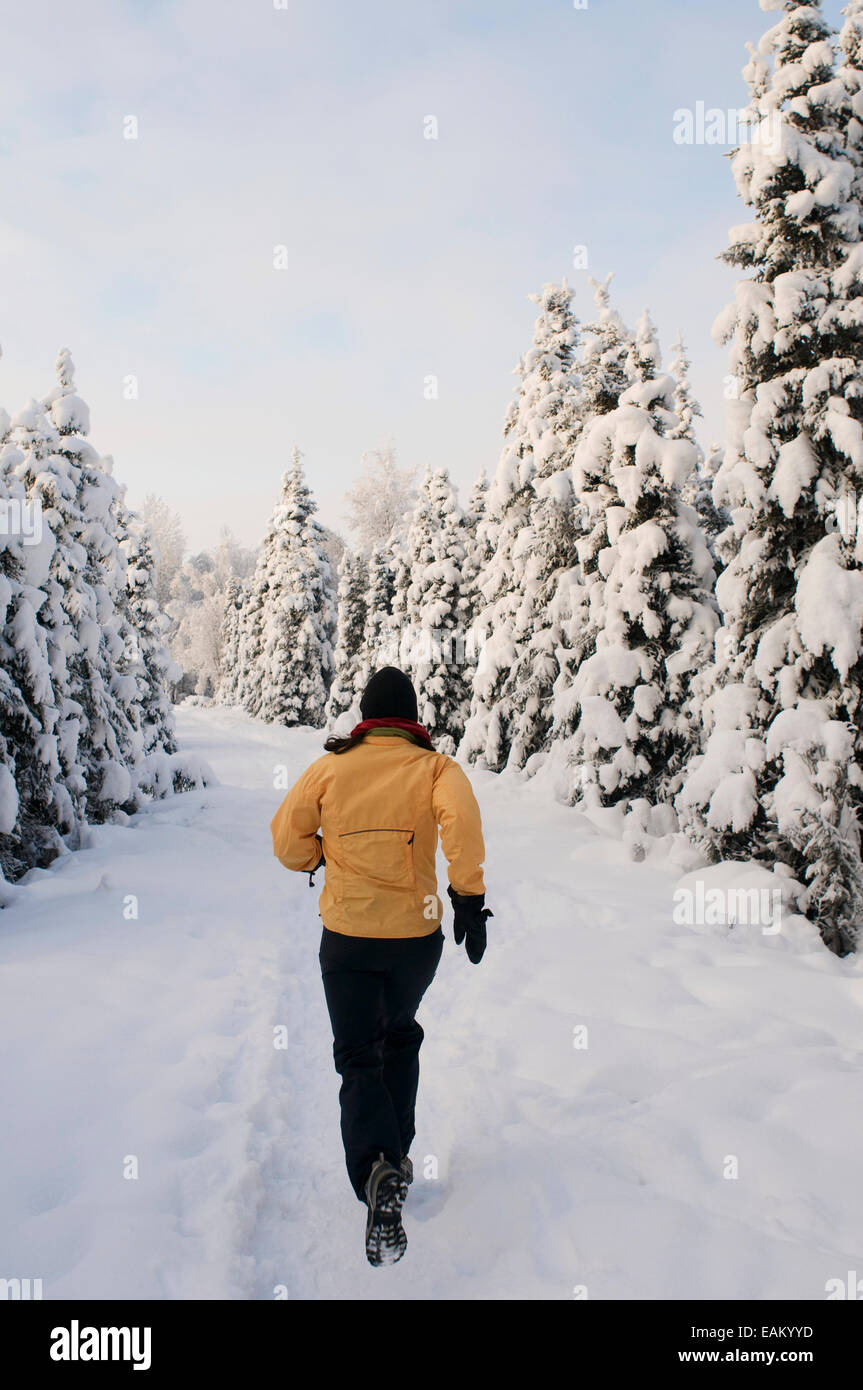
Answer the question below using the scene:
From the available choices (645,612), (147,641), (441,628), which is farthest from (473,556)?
(645,612)

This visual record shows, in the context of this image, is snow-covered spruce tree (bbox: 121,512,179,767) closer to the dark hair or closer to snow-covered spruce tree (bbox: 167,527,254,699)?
the dark hair

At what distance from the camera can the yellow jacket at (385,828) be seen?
3.69 meters

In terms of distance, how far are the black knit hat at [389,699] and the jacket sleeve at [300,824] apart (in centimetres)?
43

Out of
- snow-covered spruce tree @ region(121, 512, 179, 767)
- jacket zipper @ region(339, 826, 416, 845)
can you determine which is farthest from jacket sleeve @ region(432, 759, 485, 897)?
snow-covered spruce tree @ region(121, 512, 179, 767)

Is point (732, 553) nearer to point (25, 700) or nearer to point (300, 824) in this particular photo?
point (300, 824)

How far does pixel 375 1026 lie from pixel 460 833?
1.01m

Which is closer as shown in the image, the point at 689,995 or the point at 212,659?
the point at 689,995

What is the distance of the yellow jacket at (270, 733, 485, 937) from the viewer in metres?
3.69

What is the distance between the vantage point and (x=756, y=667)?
888 cm

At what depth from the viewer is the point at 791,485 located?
8.71 metres

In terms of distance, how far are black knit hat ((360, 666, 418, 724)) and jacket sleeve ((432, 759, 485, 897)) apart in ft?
1.47
